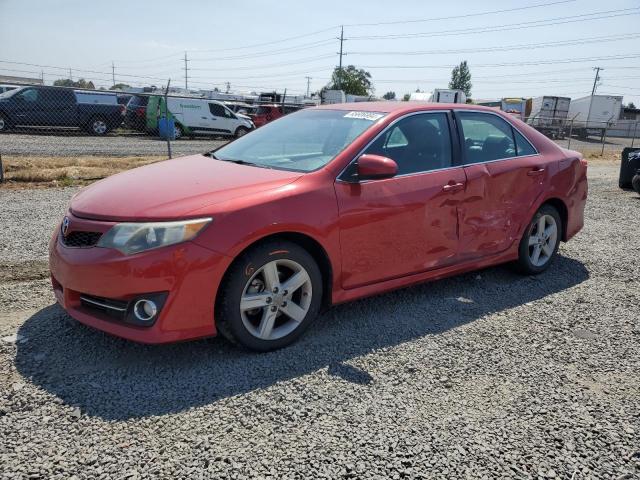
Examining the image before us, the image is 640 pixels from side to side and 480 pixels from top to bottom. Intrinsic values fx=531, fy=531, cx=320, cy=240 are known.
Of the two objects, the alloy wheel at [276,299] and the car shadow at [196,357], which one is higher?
the alloy wheel at [276,299]

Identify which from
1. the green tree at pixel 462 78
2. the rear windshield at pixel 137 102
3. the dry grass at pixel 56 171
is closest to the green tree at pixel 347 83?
the green tree at pixel 462 78

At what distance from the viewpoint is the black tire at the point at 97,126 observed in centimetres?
1934

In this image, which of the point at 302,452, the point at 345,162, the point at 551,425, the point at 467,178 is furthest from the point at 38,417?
the point at 467,178

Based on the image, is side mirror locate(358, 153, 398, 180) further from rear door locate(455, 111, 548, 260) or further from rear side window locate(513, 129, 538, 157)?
rear side window locate(513, 129, 538, 157)

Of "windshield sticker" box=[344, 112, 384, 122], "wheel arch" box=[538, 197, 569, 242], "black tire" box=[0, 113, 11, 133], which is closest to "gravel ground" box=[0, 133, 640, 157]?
"black tire" box=[0, 113, 11, 133]

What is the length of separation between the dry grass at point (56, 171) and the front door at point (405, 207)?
708 centimetres

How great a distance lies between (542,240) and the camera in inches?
199

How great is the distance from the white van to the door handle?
19348 millimetres

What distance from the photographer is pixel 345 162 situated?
3.60 metres

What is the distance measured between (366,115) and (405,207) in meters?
0.82

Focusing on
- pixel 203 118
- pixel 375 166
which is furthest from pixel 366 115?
pixel 203 118

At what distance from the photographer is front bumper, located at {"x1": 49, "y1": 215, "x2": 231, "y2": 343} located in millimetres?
2885

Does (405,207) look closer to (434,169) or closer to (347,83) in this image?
(434,169)

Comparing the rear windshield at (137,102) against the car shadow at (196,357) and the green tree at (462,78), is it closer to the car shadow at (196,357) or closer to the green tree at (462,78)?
the car shadow at (196,357)
